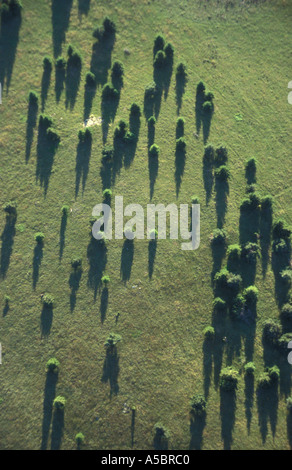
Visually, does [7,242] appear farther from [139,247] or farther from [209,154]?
[209,154]

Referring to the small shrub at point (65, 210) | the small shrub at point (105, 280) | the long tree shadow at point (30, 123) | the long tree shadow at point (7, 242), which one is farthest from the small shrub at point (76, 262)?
the long tree shadow at point (30, 123)

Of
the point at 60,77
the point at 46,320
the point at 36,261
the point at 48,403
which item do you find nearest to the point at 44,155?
the point at 60,77

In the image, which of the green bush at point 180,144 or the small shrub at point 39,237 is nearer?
the small shrub at point 39,237

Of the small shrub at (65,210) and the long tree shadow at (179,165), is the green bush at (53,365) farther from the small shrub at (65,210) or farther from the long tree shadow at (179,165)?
the long tree shadow at (179,165)

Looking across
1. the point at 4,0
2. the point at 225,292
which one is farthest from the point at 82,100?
the point at 225,292

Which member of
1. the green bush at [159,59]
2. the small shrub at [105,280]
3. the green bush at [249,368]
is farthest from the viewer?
the green bush at [159,59]

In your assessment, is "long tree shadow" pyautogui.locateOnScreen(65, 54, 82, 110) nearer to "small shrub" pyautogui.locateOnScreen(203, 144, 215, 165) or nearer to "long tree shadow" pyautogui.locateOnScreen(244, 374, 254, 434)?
"small shrub" pyautogui.locateOnScreen(203, 144, 215, 165)
